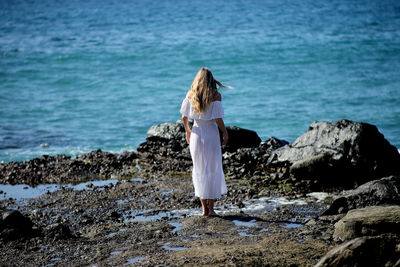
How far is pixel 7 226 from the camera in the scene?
7.82 metres

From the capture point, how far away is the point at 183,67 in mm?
32125

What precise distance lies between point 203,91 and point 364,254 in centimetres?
373

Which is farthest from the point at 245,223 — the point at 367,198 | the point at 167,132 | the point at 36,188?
the point at 167,132

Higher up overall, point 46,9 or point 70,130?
point 46,9

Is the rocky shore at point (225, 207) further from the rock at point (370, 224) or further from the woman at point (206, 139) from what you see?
the woman at point (206, 139)

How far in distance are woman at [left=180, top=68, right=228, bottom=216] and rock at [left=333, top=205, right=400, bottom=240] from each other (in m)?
2.27

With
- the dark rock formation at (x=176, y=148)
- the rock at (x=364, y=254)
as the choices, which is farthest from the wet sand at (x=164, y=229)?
the dark rock formation at (x=176, y=148)

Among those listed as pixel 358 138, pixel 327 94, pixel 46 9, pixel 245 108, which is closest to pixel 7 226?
pixel 358 138

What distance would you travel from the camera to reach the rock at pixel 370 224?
7039 millimetres

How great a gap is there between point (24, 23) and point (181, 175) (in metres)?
40.0

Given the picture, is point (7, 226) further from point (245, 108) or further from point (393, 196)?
point (245, 108)

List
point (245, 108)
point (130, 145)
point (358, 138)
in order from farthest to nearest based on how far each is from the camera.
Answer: point (245, 108), point (130, 145), point (358, 138)

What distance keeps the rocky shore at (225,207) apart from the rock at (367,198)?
2cm

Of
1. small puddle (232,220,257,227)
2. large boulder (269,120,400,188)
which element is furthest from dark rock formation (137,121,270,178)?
small puddle (232,220,257,227)
